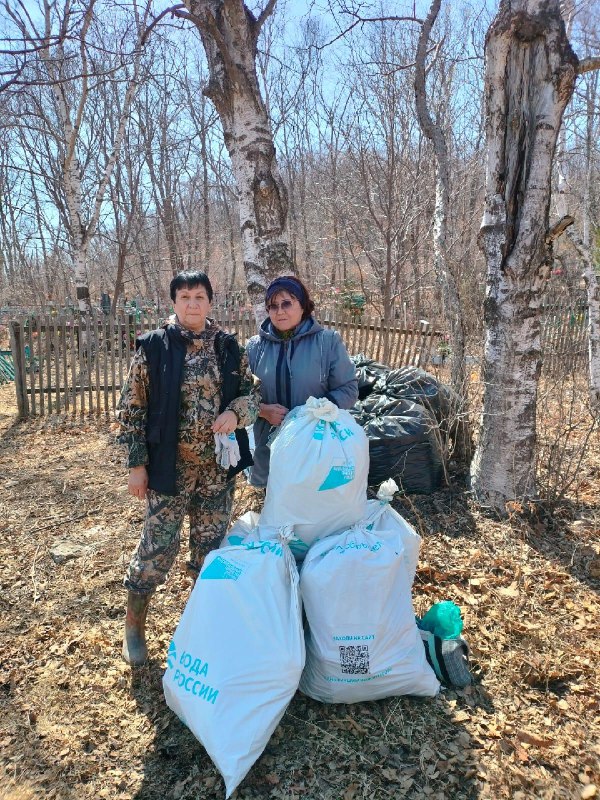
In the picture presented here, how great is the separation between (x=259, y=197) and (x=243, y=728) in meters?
2.95

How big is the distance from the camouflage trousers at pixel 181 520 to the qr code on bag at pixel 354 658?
0.78m

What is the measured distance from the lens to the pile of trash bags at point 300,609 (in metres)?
1.67

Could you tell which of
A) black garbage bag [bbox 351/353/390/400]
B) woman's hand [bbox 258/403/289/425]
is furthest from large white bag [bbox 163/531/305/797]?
black garbage bag [bbox 351/353/390/400]

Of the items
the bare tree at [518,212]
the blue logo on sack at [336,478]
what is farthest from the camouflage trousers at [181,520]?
the bare tree at [518,212]

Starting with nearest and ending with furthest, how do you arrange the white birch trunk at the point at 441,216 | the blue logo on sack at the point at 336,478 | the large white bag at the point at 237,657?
the large white bag at the point at 237,657, the blue logo on sack at the point at 336,478, the white birch trunk at the point at 441,216

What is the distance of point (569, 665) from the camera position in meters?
2.26

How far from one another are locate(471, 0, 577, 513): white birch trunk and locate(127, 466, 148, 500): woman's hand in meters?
2.27

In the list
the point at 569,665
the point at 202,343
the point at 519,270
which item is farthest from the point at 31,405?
the point at 569,665

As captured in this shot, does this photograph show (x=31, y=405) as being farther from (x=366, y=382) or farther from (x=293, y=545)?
(x=293, y=545)

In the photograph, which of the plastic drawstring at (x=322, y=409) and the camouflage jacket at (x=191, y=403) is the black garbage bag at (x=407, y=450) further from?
the camouflage jacket at (x=191, y=403)

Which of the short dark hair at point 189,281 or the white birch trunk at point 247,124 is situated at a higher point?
the white birch trunk at point 247,124

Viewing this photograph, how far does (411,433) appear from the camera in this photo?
377cm

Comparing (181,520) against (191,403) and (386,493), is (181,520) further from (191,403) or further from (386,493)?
(386,493)

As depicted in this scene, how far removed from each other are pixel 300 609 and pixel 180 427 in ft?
2.83
